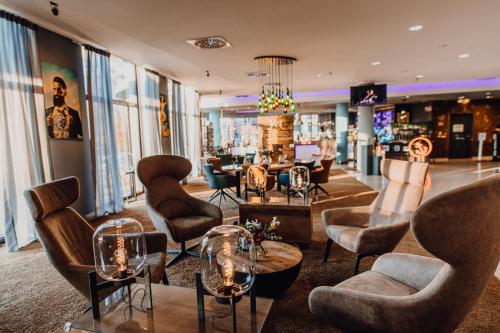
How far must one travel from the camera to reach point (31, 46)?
4277 millimetres

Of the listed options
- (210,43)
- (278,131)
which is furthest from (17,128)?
(278,131)

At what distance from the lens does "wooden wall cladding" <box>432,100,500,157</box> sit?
585 inches

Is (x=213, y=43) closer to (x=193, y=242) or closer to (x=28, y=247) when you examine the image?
(x=193, y=242)

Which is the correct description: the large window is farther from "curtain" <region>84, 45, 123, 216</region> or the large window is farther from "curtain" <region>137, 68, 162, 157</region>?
"curtain" <region>84, 45, 123, 216</region>

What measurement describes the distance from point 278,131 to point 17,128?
9.55 metres

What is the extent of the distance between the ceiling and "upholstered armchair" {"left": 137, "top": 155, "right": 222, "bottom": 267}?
1.75 m

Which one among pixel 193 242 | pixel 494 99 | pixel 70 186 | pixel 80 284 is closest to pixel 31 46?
pixel 70 186

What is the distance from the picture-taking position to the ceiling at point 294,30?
11.6 feet

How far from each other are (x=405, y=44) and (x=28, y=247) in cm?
635

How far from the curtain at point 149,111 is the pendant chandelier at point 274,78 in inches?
102

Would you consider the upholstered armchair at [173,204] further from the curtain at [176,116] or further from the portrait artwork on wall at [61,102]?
the curtain at [176,116]

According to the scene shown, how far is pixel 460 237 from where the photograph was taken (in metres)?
1.33

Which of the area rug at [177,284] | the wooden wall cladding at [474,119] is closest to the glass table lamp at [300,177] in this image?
the area rug at [177,284]

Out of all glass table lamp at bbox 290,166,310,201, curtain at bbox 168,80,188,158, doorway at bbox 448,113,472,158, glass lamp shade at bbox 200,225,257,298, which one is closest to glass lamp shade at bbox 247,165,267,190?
glass table lamp at bbox 290,166,310,201
